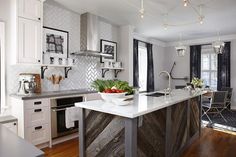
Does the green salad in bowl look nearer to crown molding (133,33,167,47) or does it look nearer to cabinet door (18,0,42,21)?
cabinet door (18,0,42,21)

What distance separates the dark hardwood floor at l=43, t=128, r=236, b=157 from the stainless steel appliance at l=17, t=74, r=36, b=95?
3.52ft

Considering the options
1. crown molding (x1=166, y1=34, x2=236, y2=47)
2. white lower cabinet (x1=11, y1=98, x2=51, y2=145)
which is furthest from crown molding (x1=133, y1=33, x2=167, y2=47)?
white lower cabinet (x1=11, y1=98, x2=51, y2=145)

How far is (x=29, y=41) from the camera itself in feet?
9.79

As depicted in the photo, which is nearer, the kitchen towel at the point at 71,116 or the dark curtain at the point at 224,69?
the kitchen towel at the point at 71,116

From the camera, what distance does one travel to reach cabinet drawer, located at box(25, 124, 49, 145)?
9.18 feet

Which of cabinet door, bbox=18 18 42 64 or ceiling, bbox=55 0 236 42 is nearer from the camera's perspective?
cabinet door, bbox=18 18 42 64

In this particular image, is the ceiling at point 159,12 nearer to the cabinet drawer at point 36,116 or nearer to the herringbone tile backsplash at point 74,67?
the herringbone tile backsplash at point 74,67

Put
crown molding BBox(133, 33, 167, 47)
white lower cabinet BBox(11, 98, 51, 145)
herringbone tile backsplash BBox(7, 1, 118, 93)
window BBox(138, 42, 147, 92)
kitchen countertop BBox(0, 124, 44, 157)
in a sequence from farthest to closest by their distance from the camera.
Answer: window BBox(138, 42, 147, 92), crown molding BBox(133, 33, 167, 47), herringbone tile backsplash BBox(7, 1, 118, 93), white lower cabinet BBox(11, 98, 51, 145), kitchen countertop BBox(0, 124, 44, 157)

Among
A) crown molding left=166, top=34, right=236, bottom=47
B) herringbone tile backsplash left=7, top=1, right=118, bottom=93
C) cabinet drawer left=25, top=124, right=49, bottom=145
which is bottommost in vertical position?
cabinet drawer left=25, top=124, right=49, bottom=145

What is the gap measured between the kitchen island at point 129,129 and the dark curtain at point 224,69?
4.93 metres

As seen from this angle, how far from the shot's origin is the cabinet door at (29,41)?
9.48 ft

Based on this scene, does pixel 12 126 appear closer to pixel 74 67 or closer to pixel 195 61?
pixel 74 67

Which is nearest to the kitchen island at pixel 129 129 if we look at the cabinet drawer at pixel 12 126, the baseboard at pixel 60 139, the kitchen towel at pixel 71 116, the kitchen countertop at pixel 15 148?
the kitchen countertop at pixel 15 148

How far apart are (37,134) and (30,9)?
7.07 ft
